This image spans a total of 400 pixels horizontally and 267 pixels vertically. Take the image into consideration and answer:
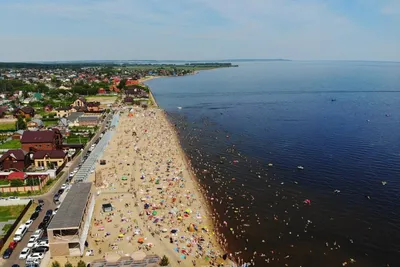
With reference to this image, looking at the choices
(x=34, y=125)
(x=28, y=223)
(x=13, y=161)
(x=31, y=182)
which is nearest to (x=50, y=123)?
(x=34, y=125)

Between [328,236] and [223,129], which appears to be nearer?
[328,236]

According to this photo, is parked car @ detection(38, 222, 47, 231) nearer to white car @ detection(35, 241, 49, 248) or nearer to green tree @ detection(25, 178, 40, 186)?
white car @ detection(35, 241, 49, 248)

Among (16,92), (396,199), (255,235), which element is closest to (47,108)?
(16,92)

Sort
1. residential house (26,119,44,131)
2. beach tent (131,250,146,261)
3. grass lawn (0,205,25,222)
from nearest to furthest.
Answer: beach tent (131,250,146,261)
grass lawn (0,205,25,222)
residential house (26,119,44,131)

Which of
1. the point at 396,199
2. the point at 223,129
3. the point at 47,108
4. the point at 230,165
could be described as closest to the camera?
the point at 396,199

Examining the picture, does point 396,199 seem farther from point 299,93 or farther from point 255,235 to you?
point 299,93

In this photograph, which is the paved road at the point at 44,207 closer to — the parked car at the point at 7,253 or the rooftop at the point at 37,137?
the parked car at the point at 7,253

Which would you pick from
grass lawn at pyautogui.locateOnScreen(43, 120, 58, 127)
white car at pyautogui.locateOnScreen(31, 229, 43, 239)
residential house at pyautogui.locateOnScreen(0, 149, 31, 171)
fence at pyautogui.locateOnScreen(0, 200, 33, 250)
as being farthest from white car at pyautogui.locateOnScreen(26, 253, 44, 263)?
grass lawn at pyautogui.locateOnScreen(43, 120, 58, 127)
